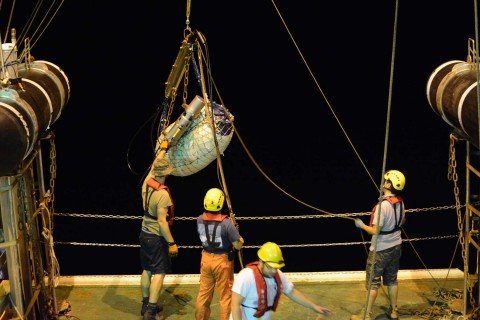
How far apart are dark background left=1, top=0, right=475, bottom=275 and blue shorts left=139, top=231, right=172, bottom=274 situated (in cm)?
623

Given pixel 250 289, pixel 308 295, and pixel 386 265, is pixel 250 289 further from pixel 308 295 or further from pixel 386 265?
pixel 308 295

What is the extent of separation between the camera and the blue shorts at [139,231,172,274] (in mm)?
8609

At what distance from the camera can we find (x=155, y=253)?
340 inches

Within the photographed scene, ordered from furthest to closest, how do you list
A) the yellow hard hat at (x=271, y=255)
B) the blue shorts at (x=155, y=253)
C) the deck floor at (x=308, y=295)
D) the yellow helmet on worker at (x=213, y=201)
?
the deck floor at (x=308, y=295)
the blue shorts at (x=155, y=253)
the yellow helmet on worker at (x=213, y=201)
the yellow hard hat at (x=271, y=255)

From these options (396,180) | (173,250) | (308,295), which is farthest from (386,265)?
(173,250)

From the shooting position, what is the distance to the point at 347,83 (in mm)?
17156

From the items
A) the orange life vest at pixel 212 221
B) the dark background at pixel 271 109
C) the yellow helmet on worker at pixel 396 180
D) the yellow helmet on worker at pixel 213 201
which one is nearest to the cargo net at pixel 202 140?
the yellow helmet on worker at pixel 213 201

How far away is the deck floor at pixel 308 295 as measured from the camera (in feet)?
29.3

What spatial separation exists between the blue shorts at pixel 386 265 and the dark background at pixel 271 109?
6.29m

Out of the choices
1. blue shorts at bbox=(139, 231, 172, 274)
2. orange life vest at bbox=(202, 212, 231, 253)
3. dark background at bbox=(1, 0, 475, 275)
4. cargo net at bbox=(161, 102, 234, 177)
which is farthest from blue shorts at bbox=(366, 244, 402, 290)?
dark background at bbox=(1, 0, 475, 275)

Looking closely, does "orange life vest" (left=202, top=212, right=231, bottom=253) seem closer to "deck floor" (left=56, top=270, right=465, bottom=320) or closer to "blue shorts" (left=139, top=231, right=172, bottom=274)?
"blue shorts" (left=139, top=231, right=172, bottom=274)

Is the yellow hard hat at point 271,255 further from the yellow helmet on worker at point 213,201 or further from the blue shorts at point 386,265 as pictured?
the blue shorts at point 386,265

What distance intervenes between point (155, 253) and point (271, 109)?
28.6 feet

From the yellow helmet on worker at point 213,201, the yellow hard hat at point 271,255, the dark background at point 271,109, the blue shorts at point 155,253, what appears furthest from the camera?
the dark background at point 271,109
